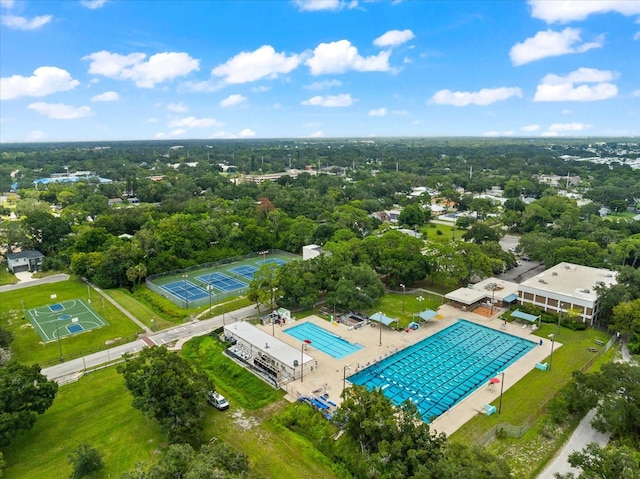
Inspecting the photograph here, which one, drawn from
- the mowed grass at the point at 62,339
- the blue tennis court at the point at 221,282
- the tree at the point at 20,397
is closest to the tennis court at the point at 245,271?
the blue tennis court at the point at 221,282

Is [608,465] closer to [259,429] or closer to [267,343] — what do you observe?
[259,429]

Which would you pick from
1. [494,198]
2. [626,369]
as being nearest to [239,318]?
[626,369]

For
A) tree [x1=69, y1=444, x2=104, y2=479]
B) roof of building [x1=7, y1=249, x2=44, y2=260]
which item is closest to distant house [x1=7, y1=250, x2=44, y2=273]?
roof of building [x1=7, y1=249, x2=44, y2=260]

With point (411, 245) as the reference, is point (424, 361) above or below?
below

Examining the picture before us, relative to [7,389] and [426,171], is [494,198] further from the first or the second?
[7,389]

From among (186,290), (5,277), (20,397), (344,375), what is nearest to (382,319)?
(344,375)
